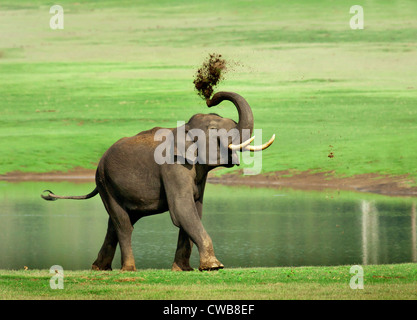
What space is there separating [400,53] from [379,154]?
4715 centimetres

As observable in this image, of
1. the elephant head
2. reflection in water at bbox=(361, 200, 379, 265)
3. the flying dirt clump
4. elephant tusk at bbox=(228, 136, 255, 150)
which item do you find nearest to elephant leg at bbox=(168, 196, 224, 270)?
the elephant head

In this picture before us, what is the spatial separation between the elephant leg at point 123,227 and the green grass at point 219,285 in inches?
37.5

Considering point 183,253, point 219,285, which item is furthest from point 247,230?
point 219,285

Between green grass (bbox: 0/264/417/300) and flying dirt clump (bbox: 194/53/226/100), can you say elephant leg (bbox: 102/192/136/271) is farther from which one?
flying dirt clump (bbox: 194/53/226/100)

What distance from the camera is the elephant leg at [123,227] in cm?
1766

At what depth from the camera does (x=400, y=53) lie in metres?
94.1

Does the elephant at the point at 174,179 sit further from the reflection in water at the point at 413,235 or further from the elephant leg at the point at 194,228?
the reflection in water at the point at 413,235

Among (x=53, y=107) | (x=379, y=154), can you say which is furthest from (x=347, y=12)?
(x=379, y=154)

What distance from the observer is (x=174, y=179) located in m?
16.7

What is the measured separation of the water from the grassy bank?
179 inches

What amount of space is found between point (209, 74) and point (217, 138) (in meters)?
1.11

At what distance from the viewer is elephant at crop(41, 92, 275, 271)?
16609 mm

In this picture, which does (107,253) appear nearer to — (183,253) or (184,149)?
(183,253)
